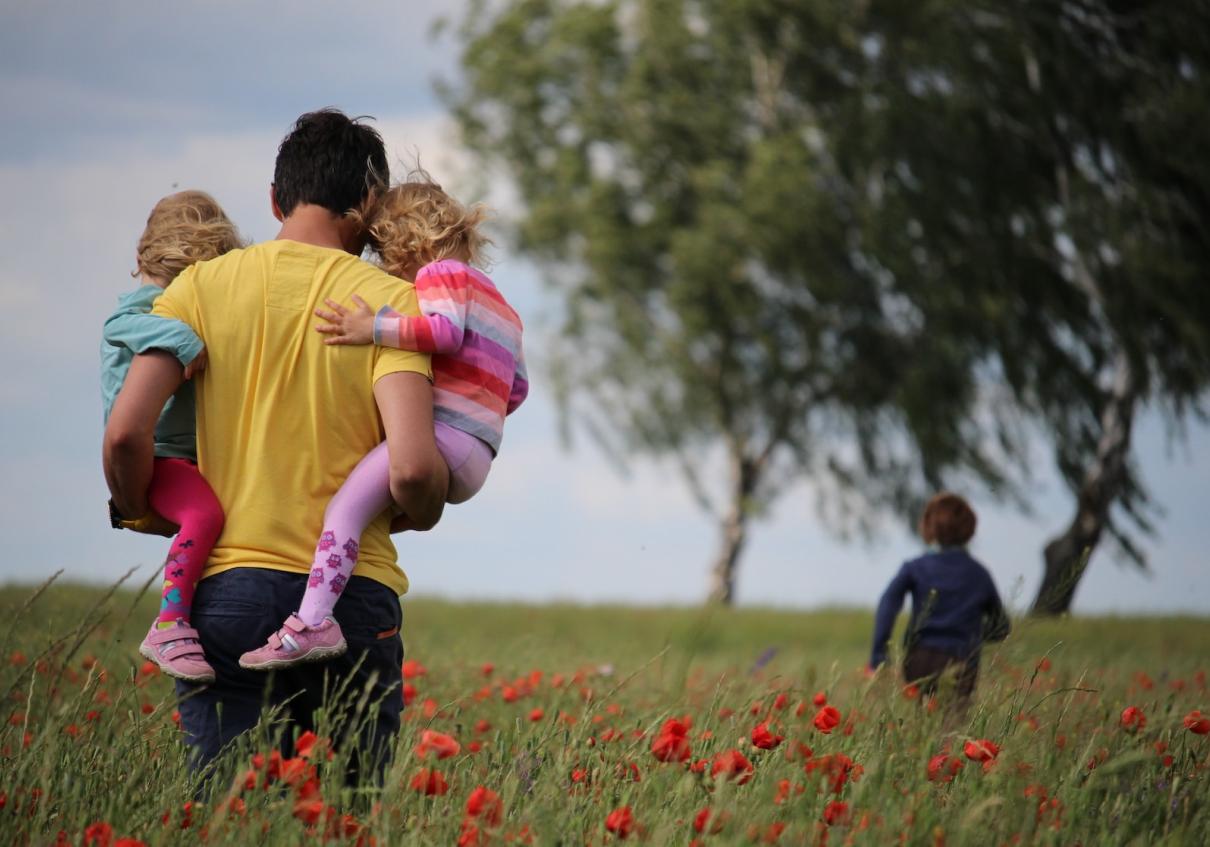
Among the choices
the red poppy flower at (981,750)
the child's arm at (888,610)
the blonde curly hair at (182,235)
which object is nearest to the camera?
the red poppy flower at (981,750)

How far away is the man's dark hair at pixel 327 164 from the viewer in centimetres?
302

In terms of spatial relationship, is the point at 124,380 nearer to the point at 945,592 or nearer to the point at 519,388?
the point at 519,388

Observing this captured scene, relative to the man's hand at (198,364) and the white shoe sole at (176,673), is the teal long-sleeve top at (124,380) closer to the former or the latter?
the man's hand at (198,364)

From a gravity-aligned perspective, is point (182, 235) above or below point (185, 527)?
above

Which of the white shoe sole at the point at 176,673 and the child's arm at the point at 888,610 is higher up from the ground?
the child's arm at the point at 888,610

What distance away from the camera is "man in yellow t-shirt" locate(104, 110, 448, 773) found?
9.38 ft

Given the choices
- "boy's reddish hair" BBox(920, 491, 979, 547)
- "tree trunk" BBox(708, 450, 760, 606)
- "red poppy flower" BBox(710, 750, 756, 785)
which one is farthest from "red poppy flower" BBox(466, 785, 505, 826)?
"tree trunk" BBox(708, 450, 760, 606)

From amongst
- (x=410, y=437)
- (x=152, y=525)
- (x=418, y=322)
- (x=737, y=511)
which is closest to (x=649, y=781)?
(x=410, y=437)

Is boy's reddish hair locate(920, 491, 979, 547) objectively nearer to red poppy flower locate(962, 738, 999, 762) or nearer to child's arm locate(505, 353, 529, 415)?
red poppy flower locate(962, 738, 999, 762)

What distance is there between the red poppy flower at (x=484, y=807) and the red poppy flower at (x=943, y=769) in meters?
1.27

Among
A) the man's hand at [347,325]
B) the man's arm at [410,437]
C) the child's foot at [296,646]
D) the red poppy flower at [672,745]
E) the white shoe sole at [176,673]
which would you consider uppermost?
the man's hand at [347,325]

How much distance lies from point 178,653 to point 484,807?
2.75ft

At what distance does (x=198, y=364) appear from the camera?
9.49 ft

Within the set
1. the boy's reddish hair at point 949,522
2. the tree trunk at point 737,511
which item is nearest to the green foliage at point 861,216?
the tree trunk at point 737,511
